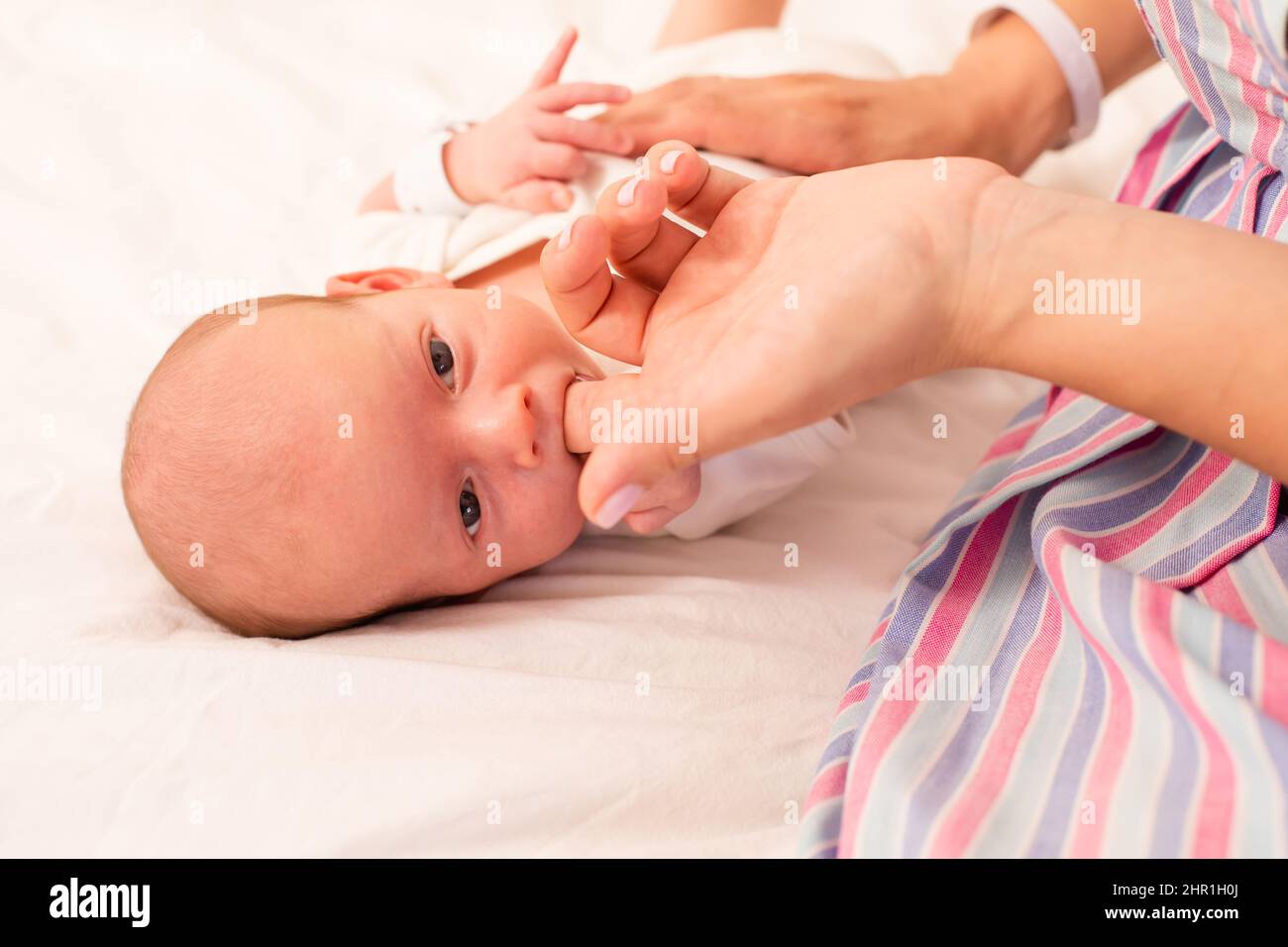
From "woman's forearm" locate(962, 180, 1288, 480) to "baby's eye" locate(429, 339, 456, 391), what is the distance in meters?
0.56

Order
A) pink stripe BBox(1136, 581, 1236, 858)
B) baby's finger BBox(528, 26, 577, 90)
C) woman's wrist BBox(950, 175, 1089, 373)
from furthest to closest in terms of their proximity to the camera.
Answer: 1. baby's finger BBox(528, 26, 577, 90)
2. woman's wrist BBox(950, 175, 1089, 373)
3. pink stripe BBox(1136, 581, 1236, 858)

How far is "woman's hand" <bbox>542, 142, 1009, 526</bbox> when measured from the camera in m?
0.81

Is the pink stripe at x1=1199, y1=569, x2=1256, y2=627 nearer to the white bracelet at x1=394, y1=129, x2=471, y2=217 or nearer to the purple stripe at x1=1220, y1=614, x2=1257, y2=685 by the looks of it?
the purple stripe at x1=1220, y1=614, x2=1257, y2=685

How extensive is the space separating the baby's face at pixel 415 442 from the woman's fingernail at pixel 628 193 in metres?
0.26

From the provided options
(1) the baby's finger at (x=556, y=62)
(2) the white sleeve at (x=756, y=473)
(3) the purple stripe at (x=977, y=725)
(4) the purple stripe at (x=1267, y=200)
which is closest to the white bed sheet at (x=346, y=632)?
(2) the white sleeve at (x=756, y=473)

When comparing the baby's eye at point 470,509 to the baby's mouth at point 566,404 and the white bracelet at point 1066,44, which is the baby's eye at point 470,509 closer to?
the baby's mouth at point 566,404

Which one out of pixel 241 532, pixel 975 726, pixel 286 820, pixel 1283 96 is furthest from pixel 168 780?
pixel 1283 96

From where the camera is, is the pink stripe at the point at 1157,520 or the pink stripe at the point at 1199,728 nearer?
the pink stripe at the point at 1199,728

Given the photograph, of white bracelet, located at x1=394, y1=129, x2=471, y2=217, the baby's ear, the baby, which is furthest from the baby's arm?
the baby

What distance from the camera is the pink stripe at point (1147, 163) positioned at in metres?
1.37

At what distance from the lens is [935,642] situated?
104 cm

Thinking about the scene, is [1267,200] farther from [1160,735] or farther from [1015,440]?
[1160,735]

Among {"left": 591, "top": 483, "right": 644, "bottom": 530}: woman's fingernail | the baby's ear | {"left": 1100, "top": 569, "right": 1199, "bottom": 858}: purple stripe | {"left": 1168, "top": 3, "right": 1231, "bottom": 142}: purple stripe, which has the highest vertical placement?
{"left": 1168, "top": 3, "right": 1231, "bottom": 142}: purple stripe

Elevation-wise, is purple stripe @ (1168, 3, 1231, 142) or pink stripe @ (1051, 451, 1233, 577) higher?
purple stripe @ (1168, 3, 1231, 142)
